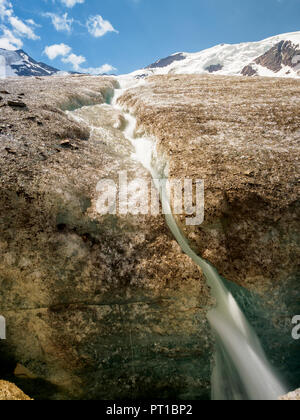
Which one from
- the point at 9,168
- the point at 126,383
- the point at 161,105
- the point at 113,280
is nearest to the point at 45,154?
the point at 9,168

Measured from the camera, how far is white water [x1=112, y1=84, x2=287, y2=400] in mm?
10125

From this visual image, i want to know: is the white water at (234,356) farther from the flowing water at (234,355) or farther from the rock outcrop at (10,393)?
the rock outcrop at (10,393)

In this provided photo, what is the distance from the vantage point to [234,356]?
1059 cm

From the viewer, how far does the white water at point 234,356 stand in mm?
10125

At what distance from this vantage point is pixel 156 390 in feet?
32.2

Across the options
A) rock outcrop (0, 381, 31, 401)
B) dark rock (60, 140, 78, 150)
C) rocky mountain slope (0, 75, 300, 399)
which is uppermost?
dark rock (60, 140, 78, 150)

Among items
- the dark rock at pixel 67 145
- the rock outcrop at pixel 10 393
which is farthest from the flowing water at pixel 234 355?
the dark rock at pixel 67 145

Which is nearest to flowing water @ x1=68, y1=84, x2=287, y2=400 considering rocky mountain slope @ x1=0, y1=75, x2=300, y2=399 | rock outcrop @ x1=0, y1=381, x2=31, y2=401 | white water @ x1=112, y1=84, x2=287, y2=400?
white water @ x1=112, y1=84, x2=287, y2=400

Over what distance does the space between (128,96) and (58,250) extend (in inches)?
1118

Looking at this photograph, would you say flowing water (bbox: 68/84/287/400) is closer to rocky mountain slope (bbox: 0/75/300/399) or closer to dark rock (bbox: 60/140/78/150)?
rocky mountain slope (bbox: 0/75/300/399)

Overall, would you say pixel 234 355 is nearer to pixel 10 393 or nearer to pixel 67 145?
pixel 10 393

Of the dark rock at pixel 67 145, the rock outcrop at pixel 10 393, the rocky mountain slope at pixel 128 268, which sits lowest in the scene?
the rock outcrop at pixel 10 393

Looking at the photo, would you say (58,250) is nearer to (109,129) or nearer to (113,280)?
(113,280)
